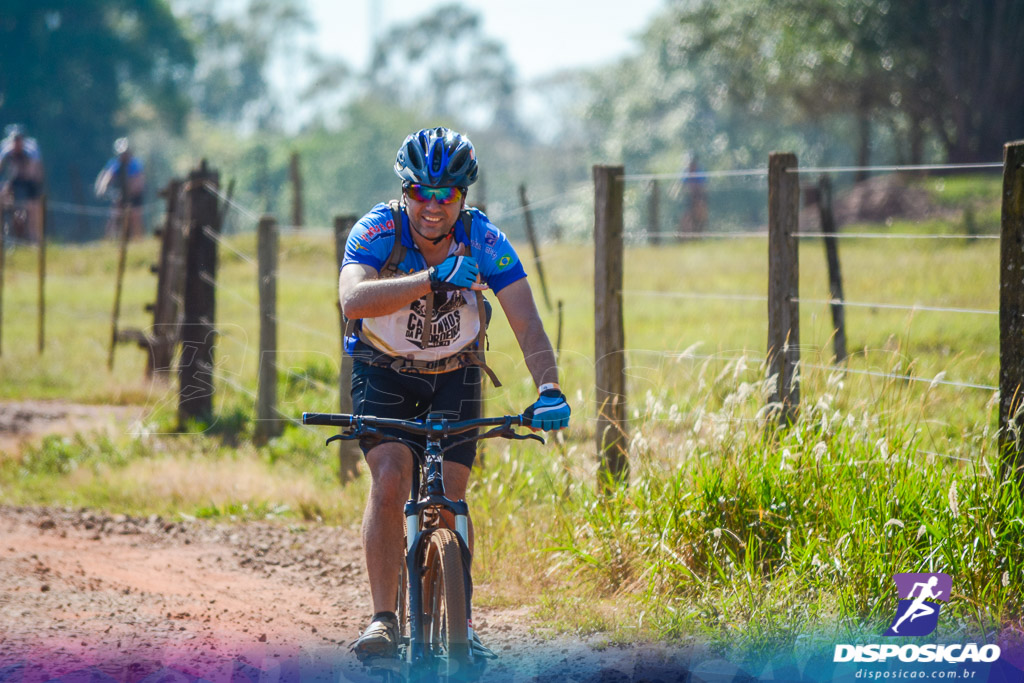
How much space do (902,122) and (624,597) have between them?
45767 millimetres

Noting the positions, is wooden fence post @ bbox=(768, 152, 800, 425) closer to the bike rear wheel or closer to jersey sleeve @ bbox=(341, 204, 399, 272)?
jersey sleeve @ bbox=(341, 204, 399, 272)

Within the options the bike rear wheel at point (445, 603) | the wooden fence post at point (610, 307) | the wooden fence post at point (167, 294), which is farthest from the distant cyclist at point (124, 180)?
the bike rear wheel at point (445, 603)

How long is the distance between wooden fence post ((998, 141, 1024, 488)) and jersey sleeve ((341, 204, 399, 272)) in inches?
103

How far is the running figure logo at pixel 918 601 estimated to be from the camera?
4473mm

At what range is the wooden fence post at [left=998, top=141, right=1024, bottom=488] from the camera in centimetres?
478

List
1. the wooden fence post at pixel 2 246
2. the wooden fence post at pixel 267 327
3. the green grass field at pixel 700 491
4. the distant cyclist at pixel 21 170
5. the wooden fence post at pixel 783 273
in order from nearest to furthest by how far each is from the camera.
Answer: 1. the green grass field at pixel 700 491
2. the wooden fence post at pixel 783 273
3. the wooden fence post at pixel 267 327
4. the wooden fence post at pixel 2 246
5. the distant cyclist at pixel 21 170

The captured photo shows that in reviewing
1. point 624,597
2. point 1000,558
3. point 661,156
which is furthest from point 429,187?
point 661,156

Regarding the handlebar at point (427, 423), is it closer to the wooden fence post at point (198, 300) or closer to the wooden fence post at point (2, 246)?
the wooden fence post at point (198, 300)

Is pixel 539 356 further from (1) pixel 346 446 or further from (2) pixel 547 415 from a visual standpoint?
(1) pixel 346 446

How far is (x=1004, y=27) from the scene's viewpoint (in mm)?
32625

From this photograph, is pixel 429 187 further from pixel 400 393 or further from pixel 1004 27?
pixel 1004 27

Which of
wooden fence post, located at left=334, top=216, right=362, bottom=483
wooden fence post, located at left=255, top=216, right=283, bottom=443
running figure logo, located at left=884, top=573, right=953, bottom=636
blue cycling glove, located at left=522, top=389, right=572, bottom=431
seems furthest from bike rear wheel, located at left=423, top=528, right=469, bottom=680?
wooden fence post, located at left=255, top=216, right=283, bottom=443

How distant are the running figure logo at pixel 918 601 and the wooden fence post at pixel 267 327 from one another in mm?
5639

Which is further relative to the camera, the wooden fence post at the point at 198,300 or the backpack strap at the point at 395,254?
the wooden fence post at the point at 198,300
